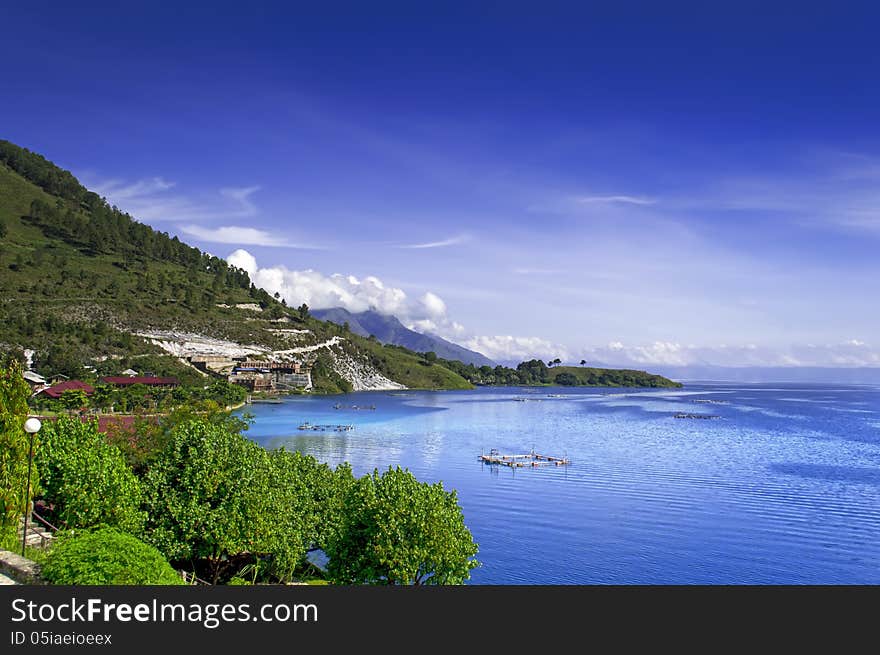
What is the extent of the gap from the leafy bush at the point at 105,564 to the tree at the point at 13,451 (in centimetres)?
812

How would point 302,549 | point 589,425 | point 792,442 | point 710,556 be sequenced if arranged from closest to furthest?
point 302,549
point 710,556
point 792,442
point 589,425

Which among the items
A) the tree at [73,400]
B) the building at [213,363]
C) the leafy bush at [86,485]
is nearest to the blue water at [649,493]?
the leafy bush at [86,485]

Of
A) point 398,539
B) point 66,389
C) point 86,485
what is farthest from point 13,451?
point 66,389

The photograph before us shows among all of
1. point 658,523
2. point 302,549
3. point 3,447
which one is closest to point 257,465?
point 302,549

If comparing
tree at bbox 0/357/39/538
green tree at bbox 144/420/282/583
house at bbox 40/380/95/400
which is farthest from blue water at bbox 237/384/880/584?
house at bbox 40/380/95/400

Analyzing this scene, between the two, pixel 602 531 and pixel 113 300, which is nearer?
pixel 602 531

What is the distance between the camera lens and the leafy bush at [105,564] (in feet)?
56.0

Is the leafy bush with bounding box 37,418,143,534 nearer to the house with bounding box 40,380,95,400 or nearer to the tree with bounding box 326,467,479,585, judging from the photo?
the tree with bounding box 326,467,479,585

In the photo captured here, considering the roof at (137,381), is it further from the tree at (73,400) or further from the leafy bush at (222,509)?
the leafy bush at (222,509)

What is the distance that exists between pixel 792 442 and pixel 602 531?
234ft

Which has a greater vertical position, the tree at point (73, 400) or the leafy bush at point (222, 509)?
the leafy bush at point (222, 509)
